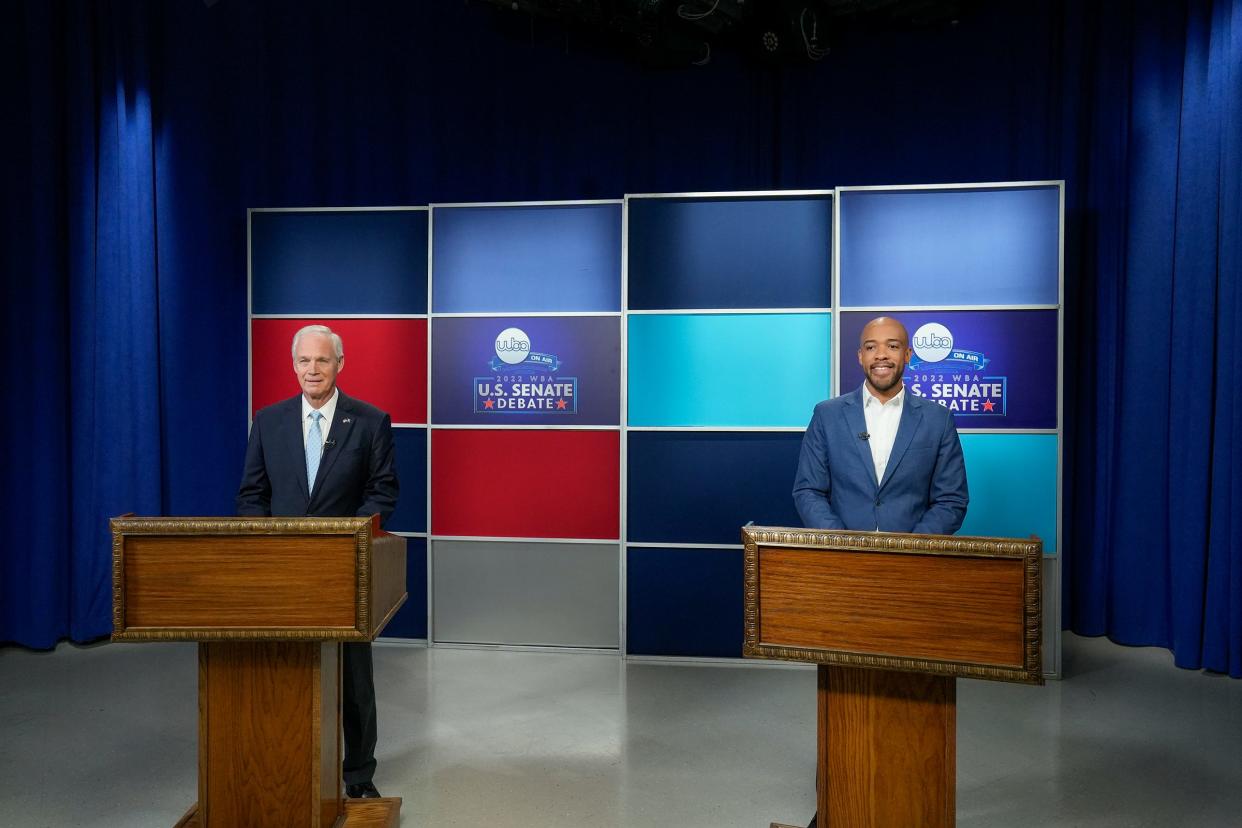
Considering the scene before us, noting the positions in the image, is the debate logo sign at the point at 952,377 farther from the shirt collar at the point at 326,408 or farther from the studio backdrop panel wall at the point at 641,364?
the shirt collar at the point at 326,408

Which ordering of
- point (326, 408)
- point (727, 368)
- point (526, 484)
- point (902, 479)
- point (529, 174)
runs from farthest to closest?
point (529, 174), point (526, 484), point (727, 368), point (326, 408), point (902, 479)

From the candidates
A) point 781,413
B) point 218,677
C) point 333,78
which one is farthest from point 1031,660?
point 333,78

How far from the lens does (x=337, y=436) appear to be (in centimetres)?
290

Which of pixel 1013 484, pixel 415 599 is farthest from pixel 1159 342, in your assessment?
pixel 415 599

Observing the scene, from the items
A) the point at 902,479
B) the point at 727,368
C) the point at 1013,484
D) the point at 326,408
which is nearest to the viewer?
the point at 902,479

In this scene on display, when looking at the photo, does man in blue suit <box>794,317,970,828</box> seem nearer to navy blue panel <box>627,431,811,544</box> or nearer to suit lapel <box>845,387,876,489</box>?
suit lapel <box>845,387,876,489</box>

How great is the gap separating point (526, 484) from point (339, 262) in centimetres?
173

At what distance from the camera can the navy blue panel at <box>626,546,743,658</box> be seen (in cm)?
470

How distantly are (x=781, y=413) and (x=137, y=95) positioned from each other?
422 centimetres

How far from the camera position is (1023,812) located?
304 cm

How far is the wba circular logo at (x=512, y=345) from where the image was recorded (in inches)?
192

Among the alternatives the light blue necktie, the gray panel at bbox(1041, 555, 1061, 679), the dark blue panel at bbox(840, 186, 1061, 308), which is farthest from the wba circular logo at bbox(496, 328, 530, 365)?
the gray panel at bbox(1041, 555, 1061, 679)

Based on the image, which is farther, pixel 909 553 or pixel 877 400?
pixel 877 400

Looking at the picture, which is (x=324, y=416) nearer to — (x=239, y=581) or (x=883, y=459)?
(x=239, y=581)
